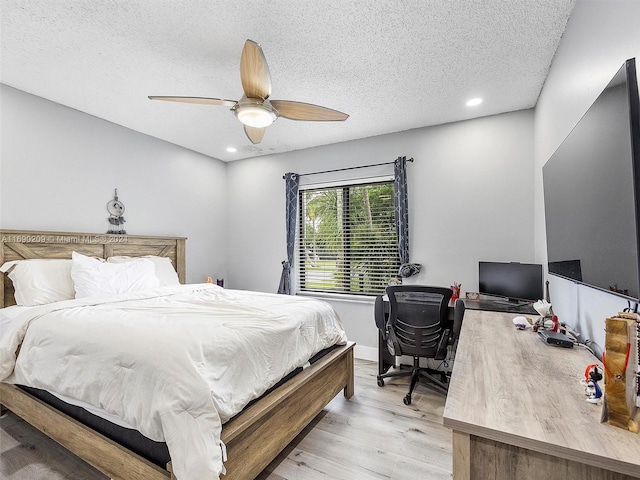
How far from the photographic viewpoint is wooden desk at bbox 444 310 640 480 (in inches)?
29.6

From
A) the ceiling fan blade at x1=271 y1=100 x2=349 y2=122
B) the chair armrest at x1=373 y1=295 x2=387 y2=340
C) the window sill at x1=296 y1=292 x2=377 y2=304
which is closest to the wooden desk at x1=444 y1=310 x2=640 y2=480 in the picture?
the chair armrest at x1=373 y1=295 x2=387 y2=340

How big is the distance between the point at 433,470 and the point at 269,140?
3573 millimetres

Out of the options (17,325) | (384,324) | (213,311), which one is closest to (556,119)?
(384,324)

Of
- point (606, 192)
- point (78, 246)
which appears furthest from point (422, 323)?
point (78, 246)

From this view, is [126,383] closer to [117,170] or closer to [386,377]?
[386,377]

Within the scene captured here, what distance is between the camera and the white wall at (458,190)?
10.1ft

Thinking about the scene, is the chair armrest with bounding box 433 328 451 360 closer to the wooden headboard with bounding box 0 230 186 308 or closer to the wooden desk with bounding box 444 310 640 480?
the wooden desk with bounding box 444 310 640 480

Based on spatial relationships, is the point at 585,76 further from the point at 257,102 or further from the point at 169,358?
the point at 169,358

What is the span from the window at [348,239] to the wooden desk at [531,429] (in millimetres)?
2546

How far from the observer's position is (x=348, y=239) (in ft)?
13.1

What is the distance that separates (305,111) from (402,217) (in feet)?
5.82

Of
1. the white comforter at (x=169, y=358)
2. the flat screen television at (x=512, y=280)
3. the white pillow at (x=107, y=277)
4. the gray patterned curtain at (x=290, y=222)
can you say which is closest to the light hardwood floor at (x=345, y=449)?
the white comforter at (x=169, y=358)

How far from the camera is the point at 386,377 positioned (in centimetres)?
302

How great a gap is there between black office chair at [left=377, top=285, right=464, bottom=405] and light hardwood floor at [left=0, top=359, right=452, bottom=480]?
1.08 ft
